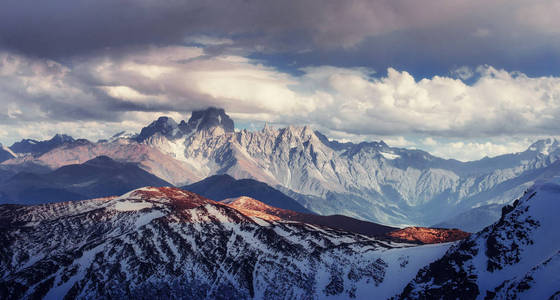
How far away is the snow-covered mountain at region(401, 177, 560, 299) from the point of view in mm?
143288

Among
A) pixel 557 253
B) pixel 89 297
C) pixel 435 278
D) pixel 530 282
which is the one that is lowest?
pixel 89 297

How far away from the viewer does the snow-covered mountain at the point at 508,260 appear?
470 feet

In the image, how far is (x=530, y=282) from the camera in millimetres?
139625

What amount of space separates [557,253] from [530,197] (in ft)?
150

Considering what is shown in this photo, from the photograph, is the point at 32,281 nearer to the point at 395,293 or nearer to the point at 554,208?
the point at 395,293

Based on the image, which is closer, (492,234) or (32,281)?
(492,234)

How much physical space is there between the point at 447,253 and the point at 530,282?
182ft

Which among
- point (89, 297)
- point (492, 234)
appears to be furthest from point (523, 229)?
point (89, 297)

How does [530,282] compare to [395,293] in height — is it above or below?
above

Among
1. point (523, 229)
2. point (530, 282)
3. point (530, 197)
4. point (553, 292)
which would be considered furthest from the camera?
point (530, 197)

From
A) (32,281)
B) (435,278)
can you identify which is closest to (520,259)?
(435,278)

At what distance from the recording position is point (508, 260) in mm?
164125

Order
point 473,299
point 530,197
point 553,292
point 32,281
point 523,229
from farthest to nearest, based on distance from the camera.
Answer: point 32,281, point 530,197, point 523,229, point 473,299, point 553,292

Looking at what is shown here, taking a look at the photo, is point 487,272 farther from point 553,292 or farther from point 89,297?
point 89,297
